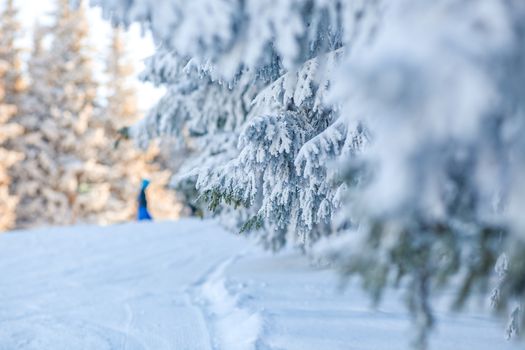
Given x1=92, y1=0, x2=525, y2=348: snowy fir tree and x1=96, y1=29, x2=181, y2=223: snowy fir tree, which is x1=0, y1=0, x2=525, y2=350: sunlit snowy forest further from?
x1=96, y1=29, x2=181, y2=223: snowy fir tree

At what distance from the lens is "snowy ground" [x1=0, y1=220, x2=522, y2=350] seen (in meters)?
5.06

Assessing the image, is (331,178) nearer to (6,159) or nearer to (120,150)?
(6,159)

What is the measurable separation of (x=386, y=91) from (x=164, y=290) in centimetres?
652

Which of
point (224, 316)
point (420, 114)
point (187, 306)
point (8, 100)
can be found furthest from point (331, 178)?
point (8, 100)

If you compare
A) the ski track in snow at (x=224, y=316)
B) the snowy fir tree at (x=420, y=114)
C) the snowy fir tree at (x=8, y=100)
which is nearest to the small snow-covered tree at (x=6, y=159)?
the snowy fir tree at (x=8, y=100)

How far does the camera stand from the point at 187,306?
21.3ft

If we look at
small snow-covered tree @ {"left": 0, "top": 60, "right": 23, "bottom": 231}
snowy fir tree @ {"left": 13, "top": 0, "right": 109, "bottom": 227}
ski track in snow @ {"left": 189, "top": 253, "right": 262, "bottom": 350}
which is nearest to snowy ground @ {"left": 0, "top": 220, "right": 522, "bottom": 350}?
ski track in snow @ {"left": 189, "top": 253, "right": 262, "bottom": 350}

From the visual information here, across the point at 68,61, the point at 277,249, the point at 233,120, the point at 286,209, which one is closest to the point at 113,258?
the point at 277,249

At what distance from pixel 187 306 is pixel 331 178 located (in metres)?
3.94

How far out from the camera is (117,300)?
265 inches

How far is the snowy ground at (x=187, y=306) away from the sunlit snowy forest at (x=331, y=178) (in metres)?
0.04

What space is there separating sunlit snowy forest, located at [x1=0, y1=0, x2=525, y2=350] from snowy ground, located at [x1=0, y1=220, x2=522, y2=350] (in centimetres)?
4

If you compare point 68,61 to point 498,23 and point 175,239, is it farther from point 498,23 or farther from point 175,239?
point 498,23

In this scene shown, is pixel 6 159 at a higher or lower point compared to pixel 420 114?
higher
